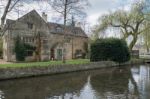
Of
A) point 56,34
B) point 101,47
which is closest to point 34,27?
point 56,34

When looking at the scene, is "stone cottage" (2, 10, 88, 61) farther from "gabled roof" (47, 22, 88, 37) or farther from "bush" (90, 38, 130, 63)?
"bush" (90, 38, 130, 63)

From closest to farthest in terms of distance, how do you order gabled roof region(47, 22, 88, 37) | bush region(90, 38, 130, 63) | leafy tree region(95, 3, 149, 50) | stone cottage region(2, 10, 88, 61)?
stone cottage region(2, 10, 88, 61), bush region(90, 38, 130, 63), leafy tree region(95, 3, 149, 50), gabled roof region(47, 22, 88, 37)

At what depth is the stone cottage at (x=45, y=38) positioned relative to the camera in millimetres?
38537

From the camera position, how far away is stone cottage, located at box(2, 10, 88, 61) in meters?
38.5

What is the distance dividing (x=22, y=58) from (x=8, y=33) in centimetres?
446

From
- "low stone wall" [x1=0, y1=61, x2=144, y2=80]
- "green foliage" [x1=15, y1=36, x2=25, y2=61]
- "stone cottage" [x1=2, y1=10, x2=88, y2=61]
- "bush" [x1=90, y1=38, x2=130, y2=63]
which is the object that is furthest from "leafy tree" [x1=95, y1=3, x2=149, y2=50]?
"green foliage" [x1=15, y1=36, x2=25, y2=61]

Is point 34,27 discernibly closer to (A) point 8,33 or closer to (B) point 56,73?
(A) point 8,33

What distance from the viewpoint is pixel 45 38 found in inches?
1686

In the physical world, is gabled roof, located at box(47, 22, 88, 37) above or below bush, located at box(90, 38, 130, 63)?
above

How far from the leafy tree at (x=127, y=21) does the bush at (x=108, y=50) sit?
6788mm

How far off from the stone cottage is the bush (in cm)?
492

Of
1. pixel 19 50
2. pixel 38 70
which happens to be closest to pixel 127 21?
pixel 19 50

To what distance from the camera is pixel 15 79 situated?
2202 centimetres

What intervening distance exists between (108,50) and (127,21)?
921 cm
